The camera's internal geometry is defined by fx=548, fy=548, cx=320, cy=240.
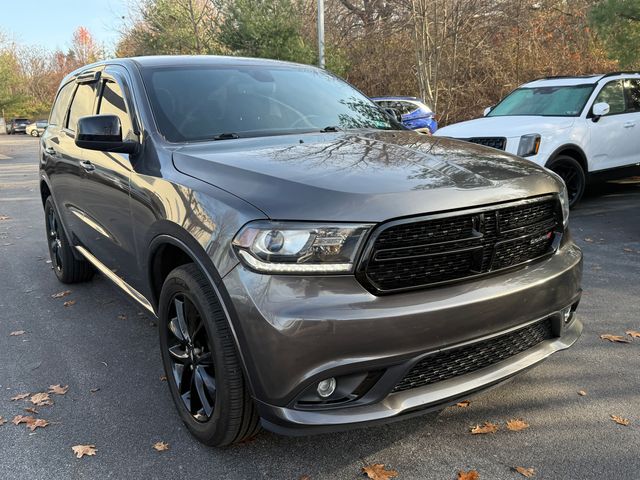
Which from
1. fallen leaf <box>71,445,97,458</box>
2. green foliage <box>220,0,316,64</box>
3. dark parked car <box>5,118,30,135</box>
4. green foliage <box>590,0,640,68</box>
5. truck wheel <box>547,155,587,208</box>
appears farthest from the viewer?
dark parked car <box>5,118,30,135</box>

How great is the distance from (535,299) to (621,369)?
4.42 ft

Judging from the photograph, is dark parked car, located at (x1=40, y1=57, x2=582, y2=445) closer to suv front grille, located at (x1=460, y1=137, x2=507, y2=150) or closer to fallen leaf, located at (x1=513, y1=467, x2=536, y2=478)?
fallen leaf, located at (x1=513, y1=467, x2=536, y2=478)

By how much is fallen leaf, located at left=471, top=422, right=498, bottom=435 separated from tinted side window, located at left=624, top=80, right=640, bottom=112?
23.7 ft

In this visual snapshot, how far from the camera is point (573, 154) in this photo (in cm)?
759

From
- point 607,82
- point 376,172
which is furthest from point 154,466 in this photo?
point 607,82

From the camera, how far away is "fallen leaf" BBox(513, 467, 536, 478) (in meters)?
2.40

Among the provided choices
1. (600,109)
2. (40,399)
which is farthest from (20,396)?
(600,109)

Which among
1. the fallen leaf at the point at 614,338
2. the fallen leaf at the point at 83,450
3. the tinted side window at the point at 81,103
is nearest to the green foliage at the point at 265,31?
the tinted side window at the point at 81,103

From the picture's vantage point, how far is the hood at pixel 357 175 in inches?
84.3

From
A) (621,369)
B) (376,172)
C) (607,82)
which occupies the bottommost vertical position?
(621,369)

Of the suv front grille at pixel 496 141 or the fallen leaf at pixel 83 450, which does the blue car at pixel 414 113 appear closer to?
the suv front grille at pixel 496 141

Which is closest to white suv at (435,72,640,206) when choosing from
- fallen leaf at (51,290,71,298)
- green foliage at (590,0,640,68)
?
green foliage at (590,0,640,68)

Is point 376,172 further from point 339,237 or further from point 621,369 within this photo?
point 621,369

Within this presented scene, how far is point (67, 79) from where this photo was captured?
16.9 feet
